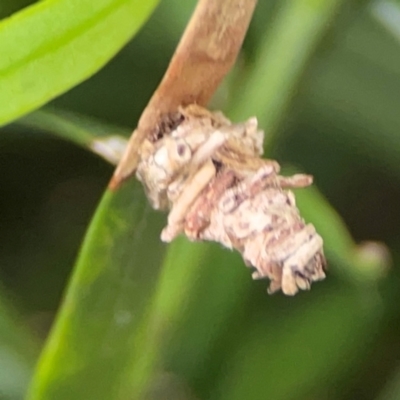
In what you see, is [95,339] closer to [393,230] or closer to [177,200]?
[177,200]

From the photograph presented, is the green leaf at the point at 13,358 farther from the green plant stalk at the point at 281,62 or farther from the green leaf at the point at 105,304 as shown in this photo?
the green plant stalk at the point at 281,62

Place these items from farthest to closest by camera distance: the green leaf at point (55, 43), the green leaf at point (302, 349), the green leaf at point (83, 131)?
the green leaf at point (302, 349)
the green leaf at point (83, 131)
the green leaf at point (55, 43)

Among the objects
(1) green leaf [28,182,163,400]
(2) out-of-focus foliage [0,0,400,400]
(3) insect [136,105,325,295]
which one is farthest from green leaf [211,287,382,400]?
(3) insect [136,105,325,295]

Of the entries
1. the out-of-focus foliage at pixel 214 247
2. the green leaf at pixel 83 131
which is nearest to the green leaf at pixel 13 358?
the out-of-focus foliage at pixel 214 247

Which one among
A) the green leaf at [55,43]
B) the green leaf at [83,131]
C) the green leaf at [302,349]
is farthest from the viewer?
Result: the green leaf at [302,349]

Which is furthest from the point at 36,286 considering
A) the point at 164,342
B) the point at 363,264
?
the point at 363,264

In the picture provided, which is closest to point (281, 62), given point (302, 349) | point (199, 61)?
point (199, 61)

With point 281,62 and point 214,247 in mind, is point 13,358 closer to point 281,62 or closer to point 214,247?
point 214,247
